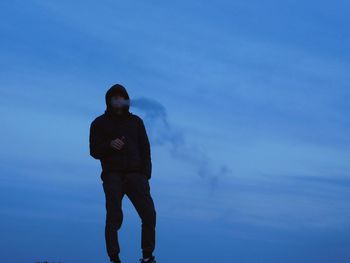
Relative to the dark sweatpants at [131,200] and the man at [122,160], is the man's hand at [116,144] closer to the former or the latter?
the man at [122,160]

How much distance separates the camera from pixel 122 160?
1216cm

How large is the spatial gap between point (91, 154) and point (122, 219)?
1340 millimetres

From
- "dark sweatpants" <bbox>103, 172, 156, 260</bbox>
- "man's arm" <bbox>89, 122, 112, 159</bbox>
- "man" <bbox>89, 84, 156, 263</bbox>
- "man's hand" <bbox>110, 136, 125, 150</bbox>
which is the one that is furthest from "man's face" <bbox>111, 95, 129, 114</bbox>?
"dark sweatpants" <bbox>103, 172, 156, 260</bbox>

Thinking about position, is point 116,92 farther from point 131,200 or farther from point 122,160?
point 131,200

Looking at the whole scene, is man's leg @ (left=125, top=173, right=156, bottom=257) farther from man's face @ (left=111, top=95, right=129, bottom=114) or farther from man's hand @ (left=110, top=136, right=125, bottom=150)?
man's face @ (left=111, top=95, right=129, bottom=114)

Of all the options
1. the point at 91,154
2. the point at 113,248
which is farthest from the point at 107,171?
the point at 113,248

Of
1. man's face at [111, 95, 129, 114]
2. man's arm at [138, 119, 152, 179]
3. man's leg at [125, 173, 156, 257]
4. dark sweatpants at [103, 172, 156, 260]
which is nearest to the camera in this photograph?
dark sweatpants at [103, 172, 156, 260]

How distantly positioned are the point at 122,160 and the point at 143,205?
0.90 metres

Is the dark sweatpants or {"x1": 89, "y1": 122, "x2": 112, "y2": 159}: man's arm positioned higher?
{"x1": 89, "y1": 122, "x2": 112, "y2": 159}: man's arm

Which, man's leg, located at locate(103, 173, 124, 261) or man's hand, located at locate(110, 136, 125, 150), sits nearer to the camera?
man's leg, located at locate(103, 173, 124, 261)

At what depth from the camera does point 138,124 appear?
41.1ft

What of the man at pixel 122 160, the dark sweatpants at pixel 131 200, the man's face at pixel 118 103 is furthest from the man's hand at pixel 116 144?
the man's face at pixel 118 103

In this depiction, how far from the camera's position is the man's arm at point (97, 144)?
478 inches

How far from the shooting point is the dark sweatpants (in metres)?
11.9
